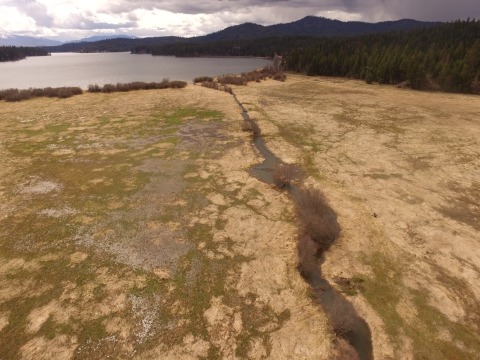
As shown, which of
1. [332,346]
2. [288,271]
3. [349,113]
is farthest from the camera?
[349,113]

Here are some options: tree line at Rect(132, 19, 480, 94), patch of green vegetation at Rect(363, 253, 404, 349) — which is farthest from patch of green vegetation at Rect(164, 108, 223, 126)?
tree line at Rect(132, 19, 480, 94)

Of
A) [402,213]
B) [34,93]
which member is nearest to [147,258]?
[402,213]

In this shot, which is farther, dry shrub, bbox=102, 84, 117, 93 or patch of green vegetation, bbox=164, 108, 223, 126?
dry shrub, bbox=102, 84, 117, 93

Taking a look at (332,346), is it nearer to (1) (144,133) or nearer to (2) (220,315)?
(2) (220,315)

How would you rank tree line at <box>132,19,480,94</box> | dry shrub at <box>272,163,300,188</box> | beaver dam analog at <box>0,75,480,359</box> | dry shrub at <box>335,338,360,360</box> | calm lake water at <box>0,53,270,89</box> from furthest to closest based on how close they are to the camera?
calm lake water at <box>0,53,270,89</box>, tree line at <box>132,19,480,94</box>, dry shrub at <box>272,163,300,188</box>, beaver dam analog at <box>0,75,480,359</box>, dry shrub at <box>335,338,360,360</box>

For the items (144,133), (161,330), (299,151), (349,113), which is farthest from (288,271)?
(349,113)

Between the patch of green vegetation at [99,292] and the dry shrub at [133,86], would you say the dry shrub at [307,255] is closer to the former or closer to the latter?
the patch of green vegetation at [99,292]

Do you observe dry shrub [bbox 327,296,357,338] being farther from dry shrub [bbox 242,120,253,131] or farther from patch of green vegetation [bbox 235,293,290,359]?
dry shrub [bbox 242,120,253,131]
